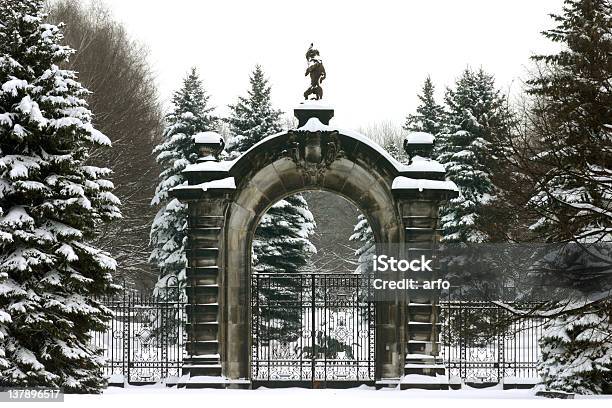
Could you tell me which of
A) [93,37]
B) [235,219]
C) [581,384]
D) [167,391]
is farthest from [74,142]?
[93,37]

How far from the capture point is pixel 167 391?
19.4 metres

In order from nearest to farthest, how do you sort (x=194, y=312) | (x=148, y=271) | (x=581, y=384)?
(x=581, y=384) < (x=194, y=312) < (x=148, y=271)

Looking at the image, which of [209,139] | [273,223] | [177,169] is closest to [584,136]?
[209,139]

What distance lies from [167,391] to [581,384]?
7.97 meters

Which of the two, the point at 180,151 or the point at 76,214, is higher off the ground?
the point at 180,151

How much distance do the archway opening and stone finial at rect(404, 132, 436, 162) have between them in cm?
299

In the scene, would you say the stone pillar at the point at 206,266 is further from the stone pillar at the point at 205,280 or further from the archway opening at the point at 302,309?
the archway opening at the point at 302,309

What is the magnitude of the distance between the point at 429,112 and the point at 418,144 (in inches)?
835

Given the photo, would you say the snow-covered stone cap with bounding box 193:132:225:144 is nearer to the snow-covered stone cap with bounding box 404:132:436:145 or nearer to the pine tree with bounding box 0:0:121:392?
the pine tree with bounding box 0:0:121:392

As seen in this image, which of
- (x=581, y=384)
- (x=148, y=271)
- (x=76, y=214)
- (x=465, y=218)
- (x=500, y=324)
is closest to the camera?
(x=500, y=324)

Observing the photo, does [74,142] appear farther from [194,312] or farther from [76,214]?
[194,312]

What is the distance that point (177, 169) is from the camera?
110 feet

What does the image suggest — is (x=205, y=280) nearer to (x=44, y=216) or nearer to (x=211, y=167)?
(x=211, y=167)

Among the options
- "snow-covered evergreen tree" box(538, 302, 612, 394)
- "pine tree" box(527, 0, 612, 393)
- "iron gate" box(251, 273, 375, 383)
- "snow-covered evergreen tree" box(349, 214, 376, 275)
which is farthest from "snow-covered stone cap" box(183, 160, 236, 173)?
"snow-covered evergreen tree" box(349, 214, 376, 275)
